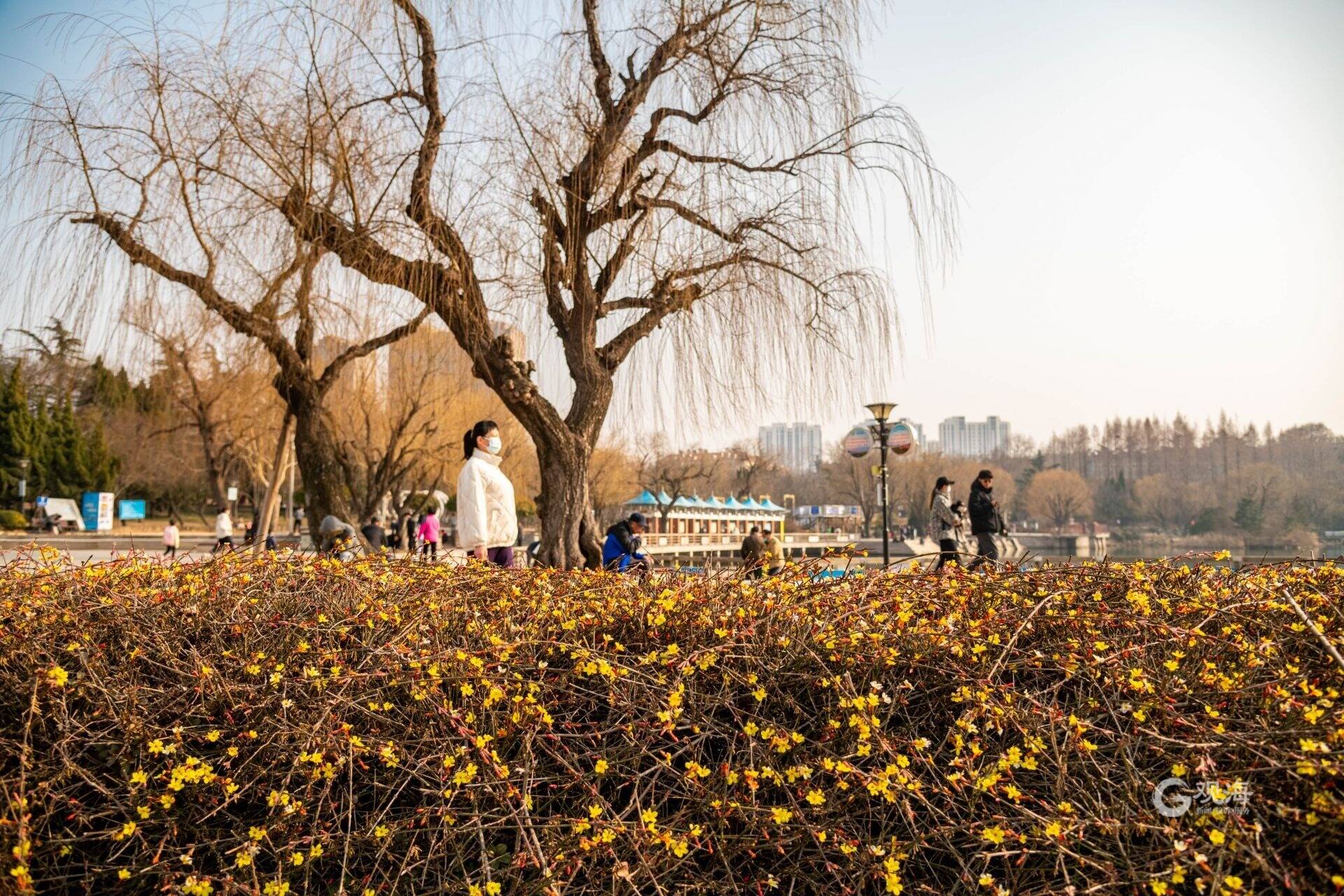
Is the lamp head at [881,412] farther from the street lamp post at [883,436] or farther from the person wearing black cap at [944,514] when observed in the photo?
the person wearing black cap at [944,514]

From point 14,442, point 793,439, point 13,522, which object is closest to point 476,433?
point 13,522

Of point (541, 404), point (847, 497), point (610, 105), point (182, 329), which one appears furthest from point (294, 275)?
point (847, 497)

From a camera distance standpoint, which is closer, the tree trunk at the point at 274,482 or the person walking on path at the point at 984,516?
the tree trunk at the point at 274,482

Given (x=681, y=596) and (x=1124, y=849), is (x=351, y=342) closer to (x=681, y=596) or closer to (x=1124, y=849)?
(x=681, y=596)

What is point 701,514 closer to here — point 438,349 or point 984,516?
point 984,516

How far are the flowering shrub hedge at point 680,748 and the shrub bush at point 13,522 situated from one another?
46751 mm

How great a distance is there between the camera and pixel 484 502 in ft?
20.7

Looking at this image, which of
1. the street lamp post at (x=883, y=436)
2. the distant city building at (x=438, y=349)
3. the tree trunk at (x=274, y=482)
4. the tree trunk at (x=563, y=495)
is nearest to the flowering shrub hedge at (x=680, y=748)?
the distant city building at (x=438, y=349)

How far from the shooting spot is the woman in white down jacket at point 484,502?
6.16 metres

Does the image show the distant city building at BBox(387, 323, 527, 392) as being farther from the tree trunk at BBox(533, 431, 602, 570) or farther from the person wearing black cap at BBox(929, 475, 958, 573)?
the person wearing black cap at BBox(929, 475, 958, 573)

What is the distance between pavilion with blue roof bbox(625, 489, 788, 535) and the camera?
52406 millimetres

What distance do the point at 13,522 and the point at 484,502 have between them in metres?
45.4

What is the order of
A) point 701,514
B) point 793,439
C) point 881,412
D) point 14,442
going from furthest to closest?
1. point 793,439
2. point 701,514
3. point 14,442
4. point 881,412

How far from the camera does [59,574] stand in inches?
147
